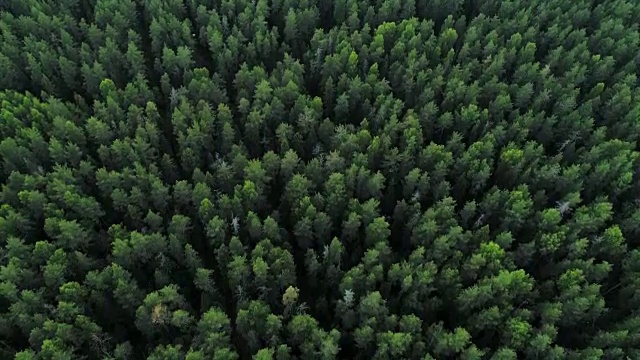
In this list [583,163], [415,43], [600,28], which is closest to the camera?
[583,163]

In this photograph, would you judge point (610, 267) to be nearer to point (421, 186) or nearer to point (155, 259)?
point (421, 186)

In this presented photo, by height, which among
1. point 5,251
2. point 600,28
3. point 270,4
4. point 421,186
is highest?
point 270,4

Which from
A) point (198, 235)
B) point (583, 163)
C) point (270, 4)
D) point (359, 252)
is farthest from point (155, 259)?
point (583, 163)

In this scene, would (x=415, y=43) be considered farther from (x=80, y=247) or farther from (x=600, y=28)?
(x=80, y=247)

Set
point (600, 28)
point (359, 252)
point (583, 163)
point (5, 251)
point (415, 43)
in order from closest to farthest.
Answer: point (5, 251) < point (359, 252) < point (583, 163) < point (415, 43) < point (600, 28)

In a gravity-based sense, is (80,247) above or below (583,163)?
below

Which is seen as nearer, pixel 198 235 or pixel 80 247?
pixel 80 247
